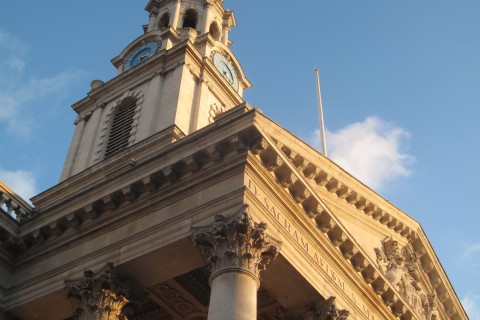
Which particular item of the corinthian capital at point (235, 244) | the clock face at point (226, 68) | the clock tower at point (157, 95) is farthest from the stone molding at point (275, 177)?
the clock face at point (226, 68)

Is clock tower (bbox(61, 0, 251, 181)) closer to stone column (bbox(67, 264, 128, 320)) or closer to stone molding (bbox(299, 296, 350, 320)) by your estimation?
stone column (bbox(67, 264, 128, 320))

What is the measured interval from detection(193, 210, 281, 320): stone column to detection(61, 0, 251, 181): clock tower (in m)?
11.5

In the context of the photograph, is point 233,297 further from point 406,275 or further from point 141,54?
point 141,54

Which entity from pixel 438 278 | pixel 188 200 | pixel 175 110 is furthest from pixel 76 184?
pixel 438 278

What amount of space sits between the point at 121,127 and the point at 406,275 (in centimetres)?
1397

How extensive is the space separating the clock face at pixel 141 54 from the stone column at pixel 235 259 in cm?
2047

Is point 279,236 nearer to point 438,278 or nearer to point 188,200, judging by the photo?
point 188,200

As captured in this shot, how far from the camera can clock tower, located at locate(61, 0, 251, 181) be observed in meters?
29.6

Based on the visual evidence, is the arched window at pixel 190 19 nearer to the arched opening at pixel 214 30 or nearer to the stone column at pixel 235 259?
the arched opening at pixel 214 30

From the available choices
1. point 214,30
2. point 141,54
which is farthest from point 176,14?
point 141,54

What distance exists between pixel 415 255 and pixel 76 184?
13.4 m

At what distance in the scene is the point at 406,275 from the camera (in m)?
24.6

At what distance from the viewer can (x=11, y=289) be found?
1962 cm

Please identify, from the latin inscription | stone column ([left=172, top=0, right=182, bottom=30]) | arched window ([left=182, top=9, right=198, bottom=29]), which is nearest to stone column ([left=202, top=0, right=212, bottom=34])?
arched window ([left=182, top=9, right=198, bottom=29])
